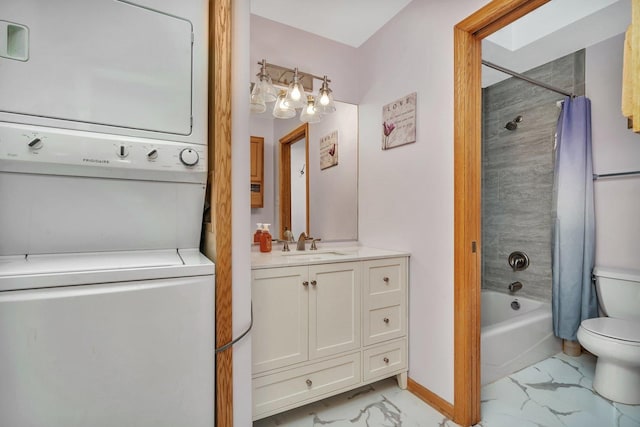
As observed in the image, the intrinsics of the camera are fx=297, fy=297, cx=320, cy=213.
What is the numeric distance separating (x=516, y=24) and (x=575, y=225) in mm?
1568

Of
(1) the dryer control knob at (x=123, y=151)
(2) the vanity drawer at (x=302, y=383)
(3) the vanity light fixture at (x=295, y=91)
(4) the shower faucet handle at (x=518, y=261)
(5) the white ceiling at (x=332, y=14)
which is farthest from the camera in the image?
(4) the shower faucet handle at (x=518, y=261)

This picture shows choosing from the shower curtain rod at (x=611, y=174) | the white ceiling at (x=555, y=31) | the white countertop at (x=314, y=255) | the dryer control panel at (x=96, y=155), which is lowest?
the white countertop at (x=314, y=255)

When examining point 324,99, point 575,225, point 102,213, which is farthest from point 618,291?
point 102,213

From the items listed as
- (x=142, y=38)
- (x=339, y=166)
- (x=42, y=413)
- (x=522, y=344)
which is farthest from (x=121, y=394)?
(x=522, y=344)

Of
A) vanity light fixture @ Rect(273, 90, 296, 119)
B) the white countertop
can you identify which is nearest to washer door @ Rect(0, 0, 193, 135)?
the white countertop

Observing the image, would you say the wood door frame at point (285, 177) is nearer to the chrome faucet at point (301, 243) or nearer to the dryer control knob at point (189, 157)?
the chrome faucet at point (301, 243)

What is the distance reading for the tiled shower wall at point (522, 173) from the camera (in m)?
2.40

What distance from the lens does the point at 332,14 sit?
1969mm

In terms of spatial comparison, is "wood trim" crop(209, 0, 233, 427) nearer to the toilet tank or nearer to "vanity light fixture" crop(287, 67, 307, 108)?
"vanity light fixture" crop(287, 67, 307, 108)

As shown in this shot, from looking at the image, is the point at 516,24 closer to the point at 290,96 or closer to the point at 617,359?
the point at 290,96

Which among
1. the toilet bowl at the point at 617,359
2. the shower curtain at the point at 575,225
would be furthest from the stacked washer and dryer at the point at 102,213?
the shower curtain at the point at 575,225

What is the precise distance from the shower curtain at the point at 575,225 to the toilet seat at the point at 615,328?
253 mm

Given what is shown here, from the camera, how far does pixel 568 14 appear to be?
6.63 ft

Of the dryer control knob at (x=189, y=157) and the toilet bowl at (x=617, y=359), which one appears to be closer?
the dryer control knob at (x=189, y=157)
